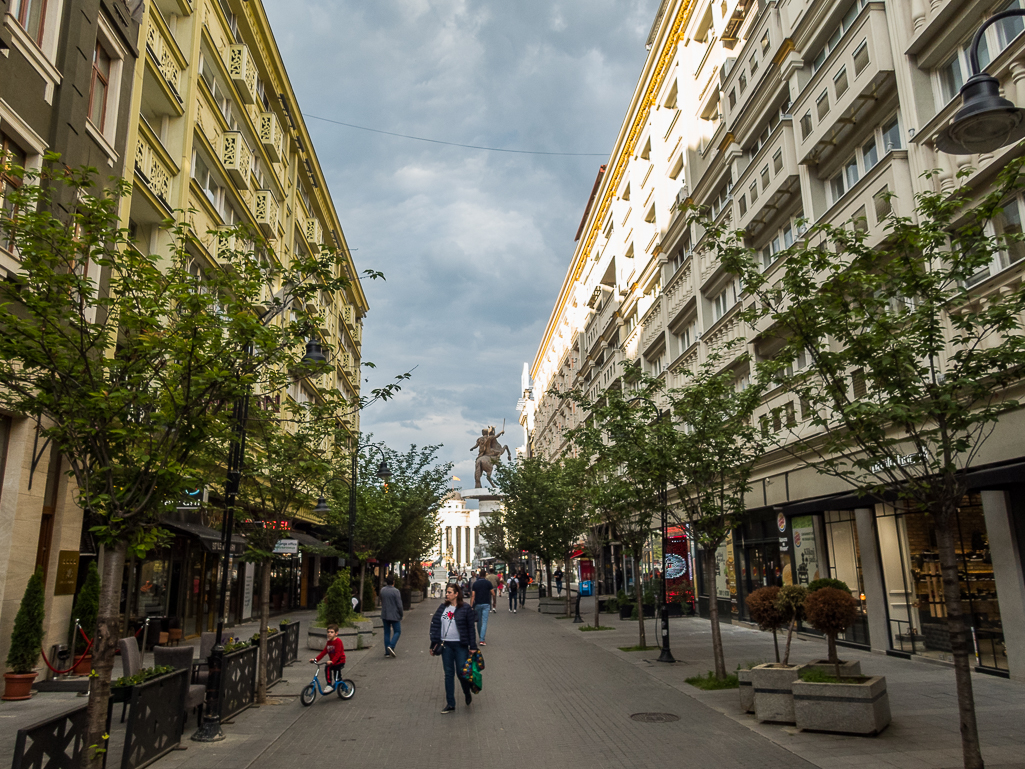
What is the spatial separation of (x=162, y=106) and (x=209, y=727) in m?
18.0

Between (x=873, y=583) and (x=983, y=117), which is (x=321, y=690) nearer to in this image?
(x=983, y=117)

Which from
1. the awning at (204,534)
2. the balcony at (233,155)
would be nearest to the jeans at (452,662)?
the awning at (204,534)

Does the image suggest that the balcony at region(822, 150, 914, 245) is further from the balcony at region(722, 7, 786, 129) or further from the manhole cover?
the manhole cover

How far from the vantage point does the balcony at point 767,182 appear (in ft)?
67.7

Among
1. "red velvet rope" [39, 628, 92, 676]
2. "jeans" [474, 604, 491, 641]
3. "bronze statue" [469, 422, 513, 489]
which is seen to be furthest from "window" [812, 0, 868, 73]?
"bronze statue" [469, 422, 513, 489]

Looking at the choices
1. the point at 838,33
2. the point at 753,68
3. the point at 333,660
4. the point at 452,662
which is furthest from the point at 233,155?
the point at 452,662

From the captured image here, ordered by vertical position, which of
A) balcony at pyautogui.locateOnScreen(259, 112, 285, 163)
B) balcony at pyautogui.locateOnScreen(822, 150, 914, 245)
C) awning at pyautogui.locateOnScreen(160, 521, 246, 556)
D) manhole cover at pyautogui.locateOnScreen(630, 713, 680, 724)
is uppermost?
balcony at pyautogui.locateOnScreen(259, 112, 285, 163)

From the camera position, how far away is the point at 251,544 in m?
14.9

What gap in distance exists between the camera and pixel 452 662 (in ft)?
37.8

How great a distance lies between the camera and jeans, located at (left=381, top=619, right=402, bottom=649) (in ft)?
61.5

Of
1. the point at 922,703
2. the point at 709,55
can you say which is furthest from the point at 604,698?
the point at 709,55

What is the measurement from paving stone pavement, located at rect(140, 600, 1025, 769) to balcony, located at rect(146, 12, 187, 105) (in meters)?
16.3

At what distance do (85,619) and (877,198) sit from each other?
18485 mm

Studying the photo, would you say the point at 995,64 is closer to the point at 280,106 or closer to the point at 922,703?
the point at 922,703
